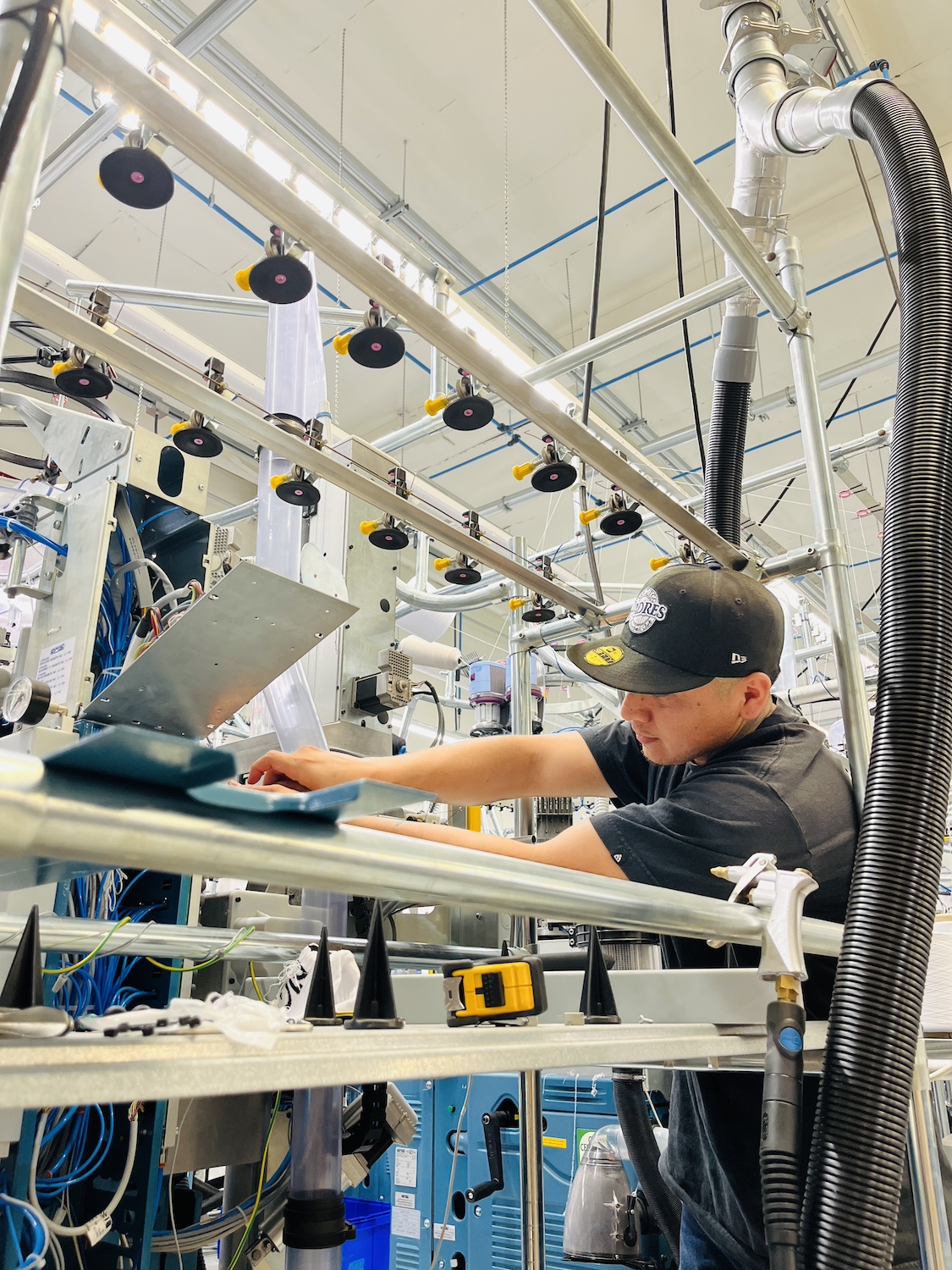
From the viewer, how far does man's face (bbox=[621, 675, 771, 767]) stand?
135 centimetres

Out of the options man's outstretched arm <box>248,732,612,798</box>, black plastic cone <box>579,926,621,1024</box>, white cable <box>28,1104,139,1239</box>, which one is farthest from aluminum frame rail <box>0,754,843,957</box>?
white cable <box>28,1104,139,1239</box>

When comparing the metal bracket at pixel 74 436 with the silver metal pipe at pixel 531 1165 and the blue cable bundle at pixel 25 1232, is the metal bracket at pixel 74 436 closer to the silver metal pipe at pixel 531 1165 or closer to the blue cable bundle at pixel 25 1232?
the blue cable bundle at pixel 25 1232

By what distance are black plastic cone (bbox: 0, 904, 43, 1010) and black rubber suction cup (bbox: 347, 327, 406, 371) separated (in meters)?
1.17

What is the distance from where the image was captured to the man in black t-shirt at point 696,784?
1111 millimetres

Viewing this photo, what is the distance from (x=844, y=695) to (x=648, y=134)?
99cm

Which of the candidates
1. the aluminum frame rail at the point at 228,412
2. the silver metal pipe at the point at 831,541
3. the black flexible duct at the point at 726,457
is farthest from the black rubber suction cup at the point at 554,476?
the silver metal pipe at the point at 831,541

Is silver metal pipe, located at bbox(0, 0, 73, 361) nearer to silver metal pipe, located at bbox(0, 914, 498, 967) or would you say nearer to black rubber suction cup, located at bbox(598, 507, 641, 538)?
silver metal pipe, located at bbox(0, 914, 498, 967)

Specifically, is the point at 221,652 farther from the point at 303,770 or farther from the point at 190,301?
the point at 190,301

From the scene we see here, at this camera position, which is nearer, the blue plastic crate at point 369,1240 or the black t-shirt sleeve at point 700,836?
the black t-shirt sleeve at point 700,836

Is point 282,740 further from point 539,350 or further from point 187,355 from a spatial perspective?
point 539,350

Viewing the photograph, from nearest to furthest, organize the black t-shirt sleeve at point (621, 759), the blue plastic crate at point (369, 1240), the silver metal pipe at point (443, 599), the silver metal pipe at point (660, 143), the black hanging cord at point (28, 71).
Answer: the black hanging cord at point (28, 71) < the silver metal pipe at point (660, 143) < the black t-shirt sleeve at point (621, 759) < the blue plastic crate at point (369, 1240) < the silver metal pipe at point (443, 599)

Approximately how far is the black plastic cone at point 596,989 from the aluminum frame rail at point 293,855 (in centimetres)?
10

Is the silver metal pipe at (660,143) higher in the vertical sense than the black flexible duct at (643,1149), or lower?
higher

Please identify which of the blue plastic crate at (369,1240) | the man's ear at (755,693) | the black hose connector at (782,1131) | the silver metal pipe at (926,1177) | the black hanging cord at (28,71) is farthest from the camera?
the blue plastic crate at (369,1240)
